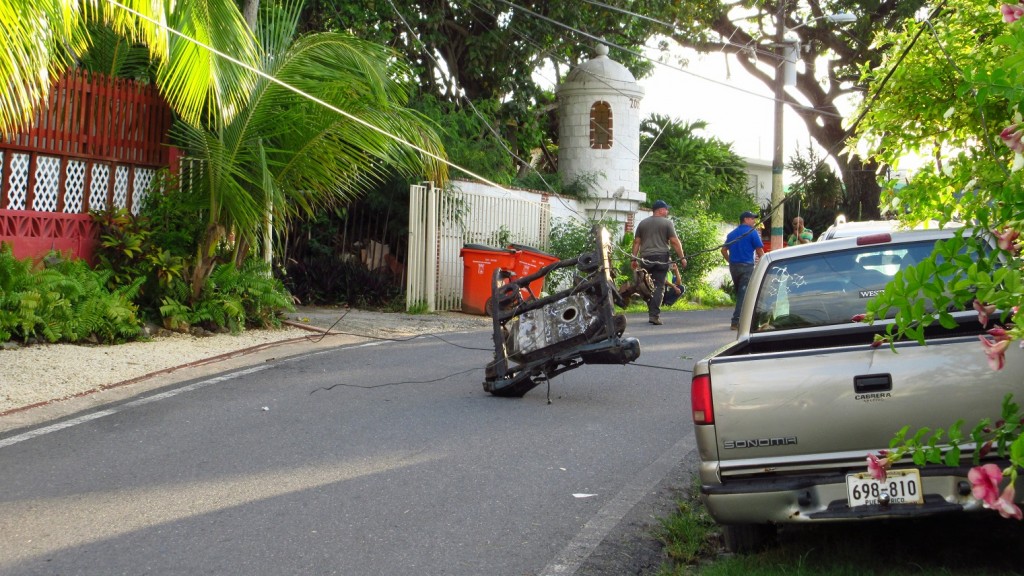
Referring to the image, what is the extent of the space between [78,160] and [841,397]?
10.5 m

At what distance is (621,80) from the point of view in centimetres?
2553

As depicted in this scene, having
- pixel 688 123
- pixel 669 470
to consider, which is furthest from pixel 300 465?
pixel 688 123

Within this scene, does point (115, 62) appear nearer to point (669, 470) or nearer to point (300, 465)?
point (300, 465)

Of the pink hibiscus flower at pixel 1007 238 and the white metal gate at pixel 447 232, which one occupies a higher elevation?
the white metal gate at pixel 447 232

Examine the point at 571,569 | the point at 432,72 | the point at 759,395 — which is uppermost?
the point at 432,72

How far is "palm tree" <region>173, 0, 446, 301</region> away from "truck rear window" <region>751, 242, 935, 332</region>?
7.52 metres

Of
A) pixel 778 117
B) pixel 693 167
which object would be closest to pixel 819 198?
pixel 693 167

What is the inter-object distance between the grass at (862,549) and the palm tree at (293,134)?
8293 mm

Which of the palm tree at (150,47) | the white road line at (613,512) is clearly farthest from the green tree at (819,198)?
the white road line at (613,512)

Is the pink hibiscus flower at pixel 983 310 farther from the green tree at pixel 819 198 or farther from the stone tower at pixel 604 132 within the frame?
the green tree at pixel 819 198

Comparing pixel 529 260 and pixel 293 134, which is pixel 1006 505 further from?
pixel 529 260

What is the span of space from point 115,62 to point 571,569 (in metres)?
11.5

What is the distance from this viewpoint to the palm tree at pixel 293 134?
42.9ft

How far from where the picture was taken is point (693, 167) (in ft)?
117
